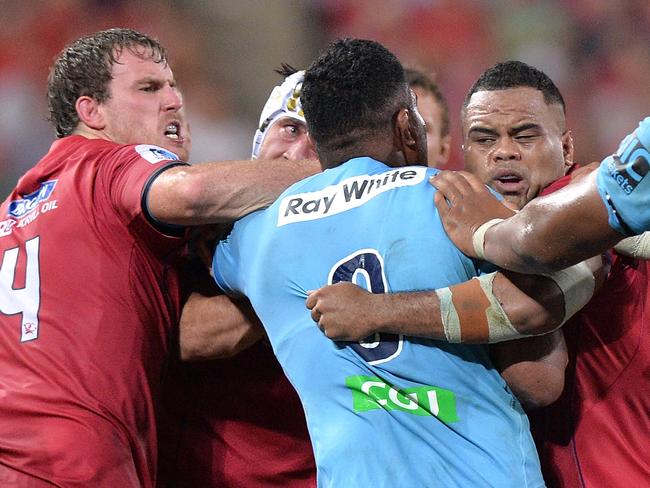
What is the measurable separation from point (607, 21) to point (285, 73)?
4.03m

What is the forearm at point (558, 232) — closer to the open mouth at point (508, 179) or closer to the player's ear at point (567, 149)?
the open mouth at point (508, 179)

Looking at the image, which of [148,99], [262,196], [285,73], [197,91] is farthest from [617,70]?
[262,196]

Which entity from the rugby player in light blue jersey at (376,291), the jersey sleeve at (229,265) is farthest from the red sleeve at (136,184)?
the rugby player in light blue jersey at (376,291)

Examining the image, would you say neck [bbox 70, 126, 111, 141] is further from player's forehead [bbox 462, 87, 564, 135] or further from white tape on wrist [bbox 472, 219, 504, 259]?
white tape on wrist [bbox 472, 219, 504, 259]

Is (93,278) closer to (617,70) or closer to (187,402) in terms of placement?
(187,402)

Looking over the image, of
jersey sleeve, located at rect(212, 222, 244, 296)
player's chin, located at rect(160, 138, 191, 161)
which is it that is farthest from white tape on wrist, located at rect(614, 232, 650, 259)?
player's chin, located at rect(160, 138, 191, 161)

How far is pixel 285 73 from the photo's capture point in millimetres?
4637

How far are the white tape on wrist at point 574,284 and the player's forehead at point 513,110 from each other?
3.58 feet

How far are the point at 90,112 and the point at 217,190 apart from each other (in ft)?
3.54

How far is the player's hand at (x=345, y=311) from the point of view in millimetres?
2547

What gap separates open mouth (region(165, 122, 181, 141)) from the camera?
152 inches

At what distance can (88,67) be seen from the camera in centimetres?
385

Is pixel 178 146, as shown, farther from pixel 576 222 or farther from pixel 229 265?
pixel 576 222

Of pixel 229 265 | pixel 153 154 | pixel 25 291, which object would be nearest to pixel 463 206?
pixel 229 265
